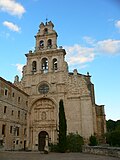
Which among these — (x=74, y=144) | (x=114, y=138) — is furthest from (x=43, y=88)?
(x=114, y=138)

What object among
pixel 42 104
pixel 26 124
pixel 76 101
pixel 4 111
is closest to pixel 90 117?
pixel 76 101

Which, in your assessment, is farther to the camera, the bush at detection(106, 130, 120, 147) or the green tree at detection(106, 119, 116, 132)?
the green tree at detection(106, 119, 116, 132)

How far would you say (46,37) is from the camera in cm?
4166

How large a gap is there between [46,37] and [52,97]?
12.8m

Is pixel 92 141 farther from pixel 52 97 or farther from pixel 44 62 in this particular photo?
pixel 44 62

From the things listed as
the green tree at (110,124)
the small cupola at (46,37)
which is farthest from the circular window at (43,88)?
the green tree at (110,124)

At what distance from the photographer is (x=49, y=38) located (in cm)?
4156

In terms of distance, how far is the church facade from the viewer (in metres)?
34.9

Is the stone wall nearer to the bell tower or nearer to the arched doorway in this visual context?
the arched doorway

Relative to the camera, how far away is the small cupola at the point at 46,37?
41.0 metres

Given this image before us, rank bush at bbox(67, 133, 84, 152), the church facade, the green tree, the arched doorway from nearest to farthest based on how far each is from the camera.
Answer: bush at bbox(67, 133, 84, 152) → the church facade → the arched doorway → the green tree

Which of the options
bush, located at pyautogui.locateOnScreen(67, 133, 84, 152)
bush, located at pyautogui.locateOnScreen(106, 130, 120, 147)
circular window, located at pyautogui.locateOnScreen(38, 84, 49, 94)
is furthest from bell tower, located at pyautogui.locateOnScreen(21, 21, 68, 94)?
bush, located at pyautogui.locateOnScreen(106, 130, 120, 147)

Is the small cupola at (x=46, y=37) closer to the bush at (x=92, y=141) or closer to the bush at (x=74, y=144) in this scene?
the bush at (x=92, y=141)

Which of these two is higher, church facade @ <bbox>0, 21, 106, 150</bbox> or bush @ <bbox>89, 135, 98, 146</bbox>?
church facade @ <bbox>0, 21, 106, 150</bbox>
